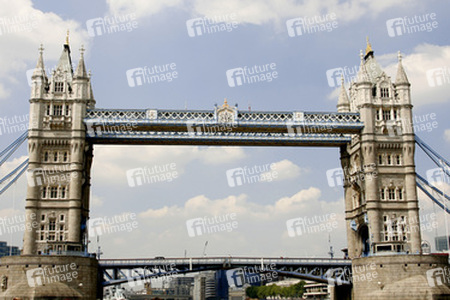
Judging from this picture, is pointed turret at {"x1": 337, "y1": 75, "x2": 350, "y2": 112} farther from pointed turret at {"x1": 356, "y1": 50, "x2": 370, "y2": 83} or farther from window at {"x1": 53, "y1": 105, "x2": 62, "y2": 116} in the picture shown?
window at {"x1": 53, "y1": 105, "x2": 62, "y2": 116}

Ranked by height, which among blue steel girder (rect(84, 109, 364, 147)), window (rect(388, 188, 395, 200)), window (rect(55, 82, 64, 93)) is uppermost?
window (rect(55, 82, 64, 93))

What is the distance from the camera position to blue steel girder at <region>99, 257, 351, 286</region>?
266ft

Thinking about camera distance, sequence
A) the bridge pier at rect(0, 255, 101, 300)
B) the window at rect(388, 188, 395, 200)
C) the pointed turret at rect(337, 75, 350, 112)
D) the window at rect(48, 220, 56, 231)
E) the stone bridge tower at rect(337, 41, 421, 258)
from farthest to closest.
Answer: the pointed turret at rect(337, 75, 350, 112)
the window at rect(388, 188, 395, 200)
the stone bridge tower at rect(337, 41, 421, 258)
the window at rect(48, 220, 56, 231)
the bridge pier at rect(0, 255, 101, 300)

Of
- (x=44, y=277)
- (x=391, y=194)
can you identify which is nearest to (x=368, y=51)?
(x=391, y=194)

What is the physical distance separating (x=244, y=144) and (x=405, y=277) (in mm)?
30450

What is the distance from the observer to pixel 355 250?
8538 cm

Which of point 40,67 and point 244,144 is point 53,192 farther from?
point 244,144

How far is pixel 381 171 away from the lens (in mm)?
81438

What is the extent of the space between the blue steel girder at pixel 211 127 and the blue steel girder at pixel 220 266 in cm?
1800

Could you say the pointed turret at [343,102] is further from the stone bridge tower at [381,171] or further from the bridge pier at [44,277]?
the bridge pier at [44,277]

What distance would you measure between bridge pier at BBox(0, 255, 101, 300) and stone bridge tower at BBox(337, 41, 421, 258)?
4072 cm

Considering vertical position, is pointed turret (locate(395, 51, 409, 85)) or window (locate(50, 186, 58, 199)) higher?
pointed turret (locate(395, 51, 409, 85))

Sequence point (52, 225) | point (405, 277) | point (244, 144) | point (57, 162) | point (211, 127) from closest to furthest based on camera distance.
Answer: point (405, 277) < point (52, 225) < point (57, 162) < point (211, 127) < point (244, 144)

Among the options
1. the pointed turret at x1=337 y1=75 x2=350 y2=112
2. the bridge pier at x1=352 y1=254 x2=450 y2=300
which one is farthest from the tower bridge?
the pointed turret at x1=337 y1=75 x2=350 y2=112
